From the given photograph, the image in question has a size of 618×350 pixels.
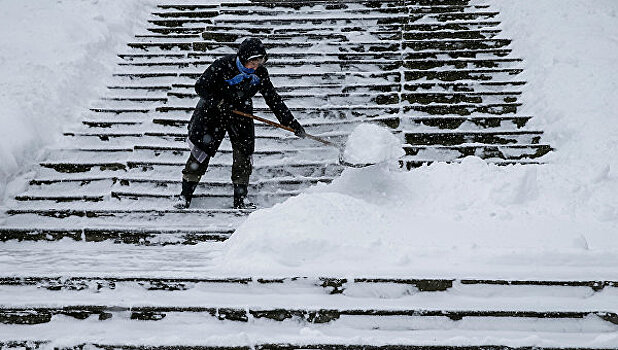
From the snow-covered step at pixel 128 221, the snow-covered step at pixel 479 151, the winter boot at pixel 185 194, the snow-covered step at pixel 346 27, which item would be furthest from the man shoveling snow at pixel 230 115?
the snow-covered step at pixel 346 27

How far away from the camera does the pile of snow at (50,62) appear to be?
19.2 ft

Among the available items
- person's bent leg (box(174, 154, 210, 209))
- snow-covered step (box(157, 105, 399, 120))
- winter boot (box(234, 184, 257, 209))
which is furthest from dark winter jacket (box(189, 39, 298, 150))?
snow-covered step (box(157, 105, 399, 120))

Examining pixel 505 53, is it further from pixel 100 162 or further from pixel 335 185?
pixel 100 162

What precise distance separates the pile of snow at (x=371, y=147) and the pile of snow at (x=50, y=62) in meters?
3.44

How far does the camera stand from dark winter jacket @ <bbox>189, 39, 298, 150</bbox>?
508 centimetres

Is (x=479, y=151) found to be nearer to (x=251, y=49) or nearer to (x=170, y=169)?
(x=251, y=49)

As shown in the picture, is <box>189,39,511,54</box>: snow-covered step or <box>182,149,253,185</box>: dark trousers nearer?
<box>182,149,253,185</box>: dark trousers

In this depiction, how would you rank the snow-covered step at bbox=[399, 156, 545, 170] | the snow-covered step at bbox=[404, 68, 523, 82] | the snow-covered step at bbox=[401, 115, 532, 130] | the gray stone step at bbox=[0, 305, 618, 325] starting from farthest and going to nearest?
the snow-covered step at bbox=[404, 68, 523, 82] < the snow-covered step at bbox=[401, 115, 532, 130] < the snow-covered step at bbox=[399, 156, 545, 170] < the gray stone step at bbox=[0, 305, 618, 325]

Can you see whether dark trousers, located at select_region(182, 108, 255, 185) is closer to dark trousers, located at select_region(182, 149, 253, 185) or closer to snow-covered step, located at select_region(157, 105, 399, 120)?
dark trousers, located at select_region(182, 149, 253, 185)

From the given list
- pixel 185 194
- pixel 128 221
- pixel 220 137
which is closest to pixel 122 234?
pixel 128 221

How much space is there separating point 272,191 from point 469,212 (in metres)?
2.11

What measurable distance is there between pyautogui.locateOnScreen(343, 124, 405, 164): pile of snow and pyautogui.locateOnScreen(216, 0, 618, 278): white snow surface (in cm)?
13

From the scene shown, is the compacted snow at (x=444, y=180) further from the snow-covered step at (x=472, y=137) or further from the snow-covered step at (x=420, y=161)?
the snow-covered step at (x=420, y=161)

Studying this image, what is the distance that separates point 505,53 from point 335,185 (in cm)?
357
